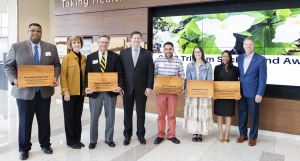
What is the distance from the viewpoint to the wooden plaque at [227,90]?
3496 mm

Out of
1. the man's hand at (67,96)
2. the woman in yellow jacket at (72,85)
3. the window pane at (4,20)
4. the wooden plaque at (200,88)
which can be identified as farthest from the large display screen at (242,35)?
the window pane at (4,20)

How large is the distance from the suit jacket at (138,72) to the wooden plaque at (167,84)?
0.10 m

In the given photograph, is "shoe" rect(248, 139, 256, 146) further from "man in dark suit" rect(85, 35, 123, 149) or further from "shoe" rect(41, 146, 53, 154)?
"shoe" rect(41, 146, 53, 154)

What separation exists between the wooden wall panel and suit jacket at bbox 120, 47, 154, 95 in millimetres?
2025

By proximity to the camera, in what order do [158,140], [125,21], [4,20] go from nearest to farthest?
[158,140] < [125,21] < [4,20]

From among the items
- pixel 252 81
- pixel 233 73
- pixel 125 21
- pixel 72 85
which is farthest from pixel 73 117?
pixel 125 21

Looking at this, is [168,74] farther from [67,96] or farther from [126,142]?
[67,96]

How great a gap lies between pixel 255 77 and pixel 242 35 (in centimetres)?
122

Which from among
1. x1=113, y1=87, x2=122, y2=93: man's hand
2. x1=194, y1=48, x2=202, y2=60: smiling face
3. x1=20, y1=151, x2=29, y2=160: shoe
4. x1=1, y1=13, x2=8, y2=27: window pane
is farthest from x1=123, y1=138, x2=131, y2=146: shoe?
x1=1, y1=13, x2=8, y2=27: window pane

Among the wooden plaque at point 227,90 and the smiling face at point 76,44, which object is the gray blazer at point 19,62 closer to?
the smiling face at point 76,44

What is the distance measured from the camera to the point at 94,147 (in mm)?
3352

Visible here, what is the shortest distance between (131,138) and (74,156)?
39.3 inches

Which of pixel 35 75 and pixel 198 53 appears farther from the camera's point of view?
pixel 198 53

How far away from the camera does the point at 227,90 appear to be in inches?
138
